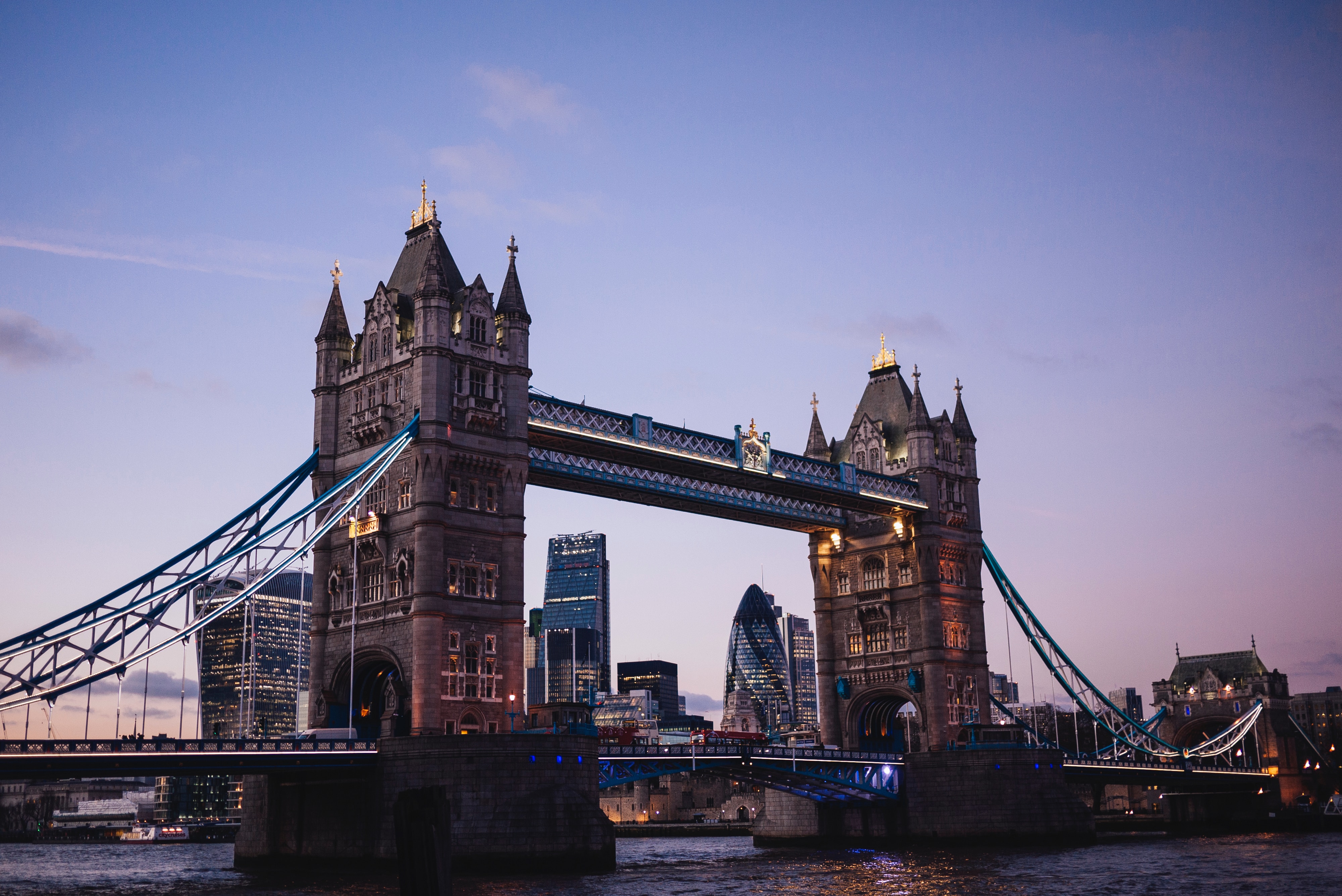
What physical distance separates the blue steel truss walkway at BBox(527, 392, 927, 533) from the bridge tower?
2.27 m

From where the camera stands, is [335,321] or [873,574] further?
[873,574]

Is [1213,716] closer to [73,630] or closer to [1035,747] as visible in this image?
[1035,747]

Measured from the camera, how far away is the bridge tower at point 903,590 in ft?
327

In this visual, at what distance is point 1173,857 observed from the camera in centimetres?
8050

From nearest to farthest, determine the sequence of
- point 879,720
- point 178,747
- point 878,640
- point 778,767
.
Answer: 1. point 178,747
2. point 778,767
3. point 878,640
4. point 879,720

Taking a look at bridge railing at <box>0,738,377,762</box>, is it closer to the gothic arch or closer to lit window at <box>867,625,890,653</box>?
the gothic arch

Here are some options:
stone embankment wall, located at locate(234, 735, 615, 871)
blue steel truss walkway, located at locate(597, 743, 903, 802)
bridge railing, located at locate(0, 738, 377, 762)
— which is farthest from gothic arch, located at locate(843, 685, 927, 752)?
bridge railing, located at locate(0, 738, 377, 762)

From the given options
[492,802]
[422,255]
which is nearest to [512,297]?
[422,255]

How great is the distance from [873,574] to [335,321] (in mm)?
45464

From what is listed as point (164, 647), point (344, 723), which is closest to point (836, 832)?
point (344, 723)

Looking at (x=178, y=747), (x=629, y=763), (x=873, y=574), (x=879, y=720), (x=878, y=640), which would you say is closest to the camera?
(x=178, y=747)

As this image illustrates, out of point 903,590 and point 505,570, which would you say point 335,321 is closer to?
point 505,570

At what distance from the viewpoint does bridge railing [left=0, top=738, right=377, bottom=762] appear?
5638 centimetres

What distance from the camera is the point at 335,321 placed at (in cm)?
8050
